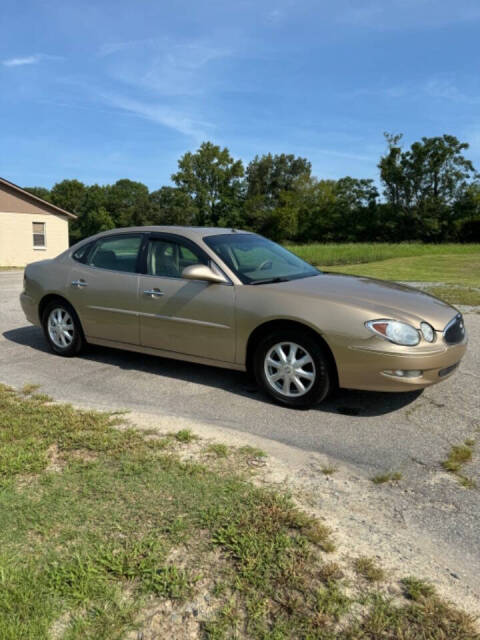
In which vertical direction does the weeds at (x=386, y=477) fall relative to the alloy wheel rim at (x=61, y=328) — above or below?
below

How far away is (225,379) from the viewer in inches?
217

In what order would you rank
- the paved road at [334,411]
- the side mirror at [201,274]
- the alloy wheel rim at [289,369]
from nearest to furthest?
the paved road at [334,411] < the alloy wheel rim at [289,369] < the side mirror at [201,274]

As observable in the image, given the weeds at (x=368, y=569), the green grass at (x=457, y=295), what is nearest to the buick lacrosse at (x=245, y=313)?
the weeds at (x=368, y=569)

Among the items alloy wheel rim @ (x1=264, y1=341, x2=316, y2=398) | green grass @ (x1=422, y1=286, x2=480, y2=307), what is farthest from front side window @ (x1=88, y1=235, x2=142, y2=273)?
green grass @ (x1=422, y1=286, x2=480, y2=307)

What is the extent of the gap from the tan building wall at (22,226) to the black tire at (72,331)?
→ 25489 mm

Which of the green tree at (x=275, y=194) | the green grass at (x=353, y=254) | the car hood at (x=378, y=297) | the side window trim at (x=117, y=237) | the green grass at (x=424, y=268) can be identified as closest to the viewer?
the car hood at (x=378, y=297)

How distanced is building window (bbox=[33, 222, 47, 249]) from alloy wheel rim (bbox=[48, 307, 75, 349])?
2658cm

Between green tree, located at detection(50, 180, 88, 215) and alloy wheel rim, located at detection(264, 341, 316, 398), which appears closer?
alloy wheel rim, located at detection(264, 341, 316, 398)

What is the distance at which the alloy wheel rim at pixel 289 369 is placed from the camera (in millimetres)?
4529

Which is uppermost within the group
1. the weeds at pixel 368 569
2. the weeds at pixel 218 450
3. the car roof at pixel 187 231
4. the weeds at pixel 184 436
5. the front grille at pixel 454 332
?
the car roof at pixel 187 231

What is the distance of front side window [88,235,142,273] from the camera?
19.0ft

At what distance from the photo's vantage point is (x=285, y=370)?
4598 mm

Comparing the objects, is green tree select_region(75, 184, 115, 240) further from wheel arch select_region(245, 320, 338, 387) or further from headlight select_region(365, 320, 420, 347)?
headlight select_region(365, 320, 420, 347)

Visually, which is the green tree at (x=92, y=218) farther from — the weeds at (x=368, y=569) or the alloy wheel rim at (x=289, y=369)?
the weeds at (x=368, y=569)
